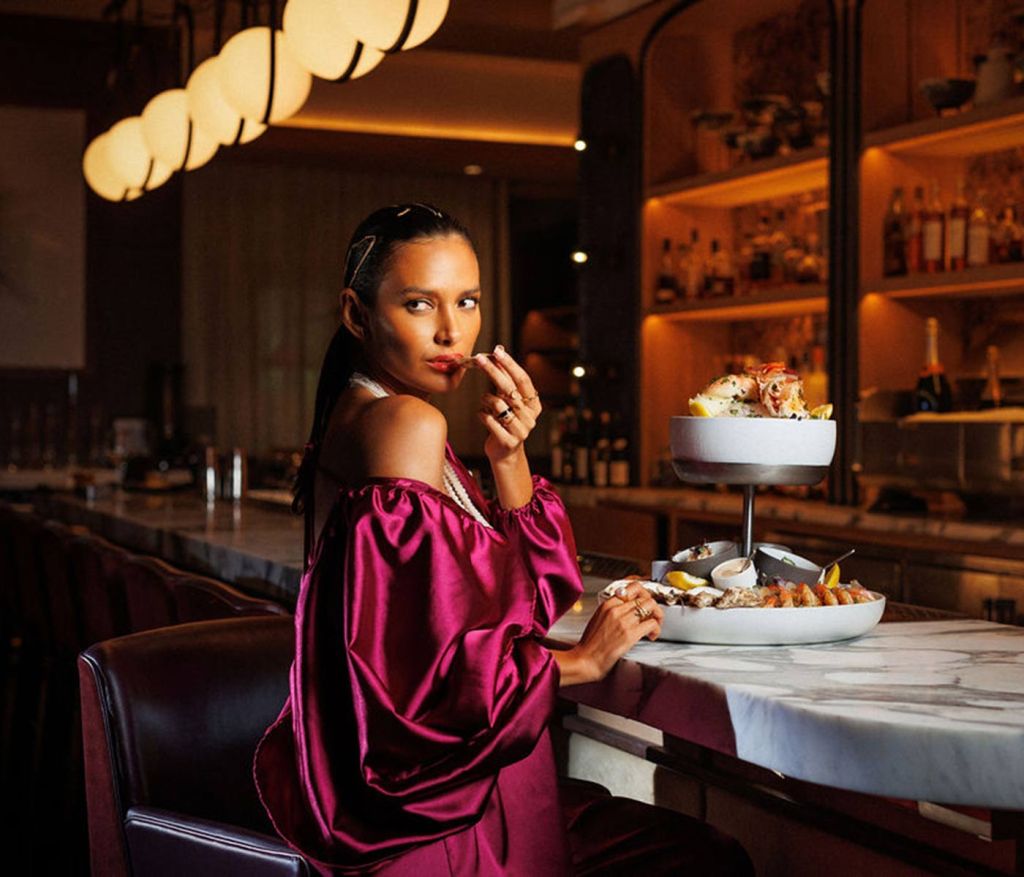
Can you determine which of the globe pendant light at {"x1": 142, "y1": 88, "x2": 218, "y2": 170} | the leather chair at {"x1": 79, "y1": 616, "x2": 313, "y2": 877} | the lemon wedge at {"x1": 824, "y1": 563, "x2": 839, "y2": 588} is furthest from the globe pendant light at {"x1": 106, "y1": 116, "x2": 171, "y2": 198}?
the lemon wedge at {"x1": 824, "y1": 563, "x2": 839, "y2": 588}

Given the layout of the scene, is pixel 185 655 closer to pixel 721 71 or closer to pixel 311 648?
pixel 311 648

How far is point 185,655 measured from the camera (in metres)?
1.62

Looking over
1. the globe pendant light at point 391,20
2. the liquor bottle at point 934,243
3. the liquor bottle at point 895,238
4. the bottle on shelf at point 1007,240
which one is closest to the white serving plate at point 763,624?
the globe pendant light at point 391,20

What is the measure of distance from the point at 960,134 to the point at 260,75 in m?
2.18

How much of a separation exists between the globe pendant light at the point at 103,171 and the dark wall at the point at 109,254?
88.2 inches

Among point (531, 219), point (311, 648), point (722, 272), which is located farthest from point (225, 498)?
point (531, 219)

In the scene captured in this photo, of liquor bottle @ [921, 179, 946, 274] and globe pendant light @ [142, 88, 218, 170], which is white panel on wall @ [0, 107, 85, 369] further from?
liquor bottle @ [921, 179, 946, 274]

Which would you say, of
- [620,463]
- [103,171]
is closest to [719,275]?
[620,463]

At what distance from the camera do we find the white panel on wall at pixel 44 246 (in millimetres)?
7602

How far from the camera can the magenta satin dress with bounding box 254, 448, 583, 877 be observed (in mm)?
1290

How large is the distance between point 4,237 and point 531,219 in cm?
463

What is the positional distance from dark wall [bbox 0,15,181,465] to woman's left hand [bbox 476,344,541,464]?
6.39m

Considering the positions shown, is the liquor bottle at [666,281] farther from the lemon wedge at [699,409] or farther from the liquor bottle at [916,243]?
the lemon wedge at [699,409]

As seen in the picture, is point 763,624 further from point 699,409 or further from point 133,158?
point 133,158
